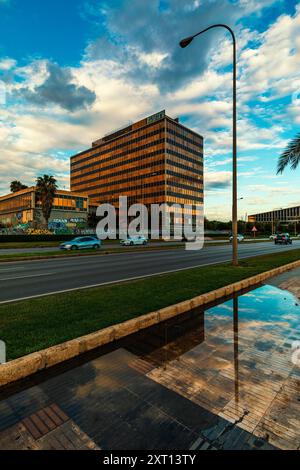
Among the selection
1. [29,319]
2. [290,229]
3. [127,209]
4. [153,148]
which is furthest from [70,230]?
[290,229]

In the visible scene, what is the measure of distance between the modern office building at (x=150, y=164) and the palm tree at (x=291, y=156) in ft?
228

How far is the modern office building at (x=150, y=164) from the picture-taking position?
84.7 metres

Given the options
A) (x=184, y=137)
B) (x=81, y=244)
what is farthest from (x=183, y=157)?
(x=81, y=244)

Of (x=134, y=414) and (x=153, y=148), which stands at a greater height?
(x=153, y=148)

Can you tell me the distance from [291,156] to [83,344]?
48.0 ft

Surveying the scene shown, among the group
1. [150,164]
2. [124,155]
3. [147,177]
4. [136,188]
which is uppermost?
[124,155]

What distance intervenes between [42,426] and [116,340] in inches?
74.9

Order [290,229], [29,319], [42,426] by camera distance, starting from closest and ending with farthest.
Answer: [42,426]
[29,319]
[290,229]

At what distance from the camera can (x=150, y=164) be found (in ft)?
288

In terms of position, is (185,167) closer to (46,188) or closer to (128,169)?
(128,169)

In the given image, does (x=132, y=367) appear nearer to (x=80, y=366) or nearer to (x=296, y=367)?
(x=80, y=366)

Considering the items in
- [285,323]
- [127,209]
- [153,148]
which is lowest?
[285,323]

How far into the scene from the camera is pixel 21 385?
292 cm

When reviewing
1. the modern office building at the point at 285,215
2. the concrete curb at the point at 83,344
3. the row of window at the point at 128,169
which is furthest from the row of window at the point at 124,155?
the modern office building at the point at 285,215
